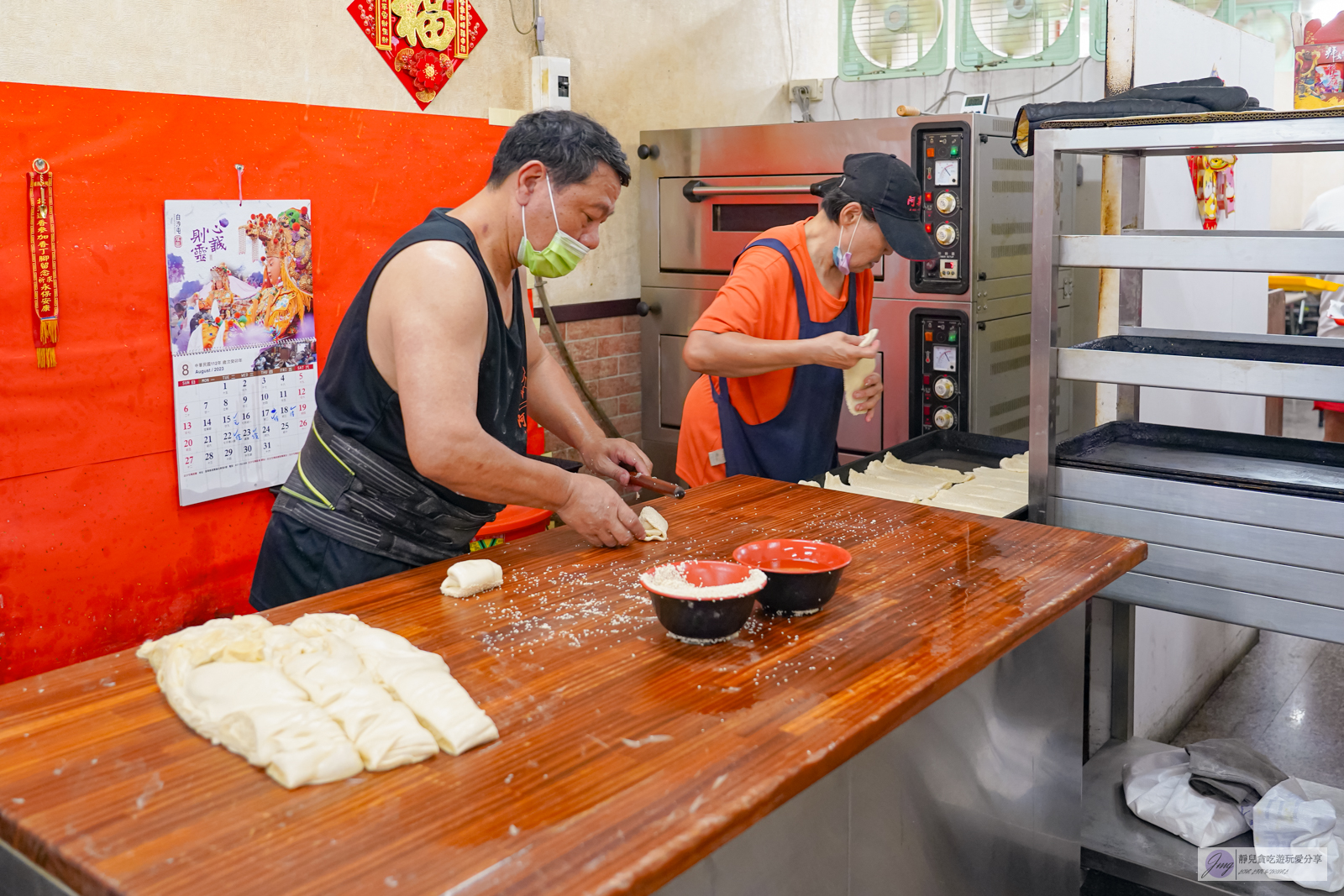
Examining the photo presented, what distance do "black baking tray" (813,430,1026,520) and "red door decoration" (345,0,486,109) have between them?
1940mm

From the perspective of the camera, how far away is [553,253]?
2246 mm

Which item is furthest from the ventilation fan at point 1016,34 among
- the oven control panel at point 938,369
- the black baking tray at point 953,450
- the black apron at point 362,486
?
the black apron at point 362,486

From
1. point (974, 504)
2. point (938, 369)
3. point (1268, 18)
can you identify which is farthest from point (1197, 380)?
point (1268, 18)

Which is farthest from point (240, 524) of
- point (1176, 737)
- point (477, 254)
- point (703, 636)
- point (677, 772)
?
point (1176, 737)

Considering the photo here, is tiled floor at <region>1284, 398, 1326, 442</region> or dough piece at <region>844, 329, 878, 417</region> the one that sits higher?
dough piece at <region>844, 329, 878, 417</region>

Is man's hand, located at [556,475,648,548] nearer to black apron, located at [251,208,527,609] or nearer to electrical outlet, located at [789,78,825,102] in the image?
black apron, located at [251,208,527,609]

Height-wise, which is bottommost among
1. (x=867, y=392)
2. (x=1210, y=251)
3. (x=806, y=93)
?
(x=867, y=392)

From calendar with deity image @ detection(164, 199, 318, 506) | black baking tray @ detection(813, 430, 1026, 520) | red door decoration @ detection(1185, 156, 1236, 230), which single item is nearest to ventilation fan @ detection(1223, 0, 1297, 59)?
red door decoration @ detection(1185, 156, 1236, 230)

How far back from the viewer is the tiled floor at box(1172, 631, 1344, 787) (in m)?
3.73

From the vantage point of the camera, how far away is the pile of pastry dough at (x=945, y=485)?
267 centimetres

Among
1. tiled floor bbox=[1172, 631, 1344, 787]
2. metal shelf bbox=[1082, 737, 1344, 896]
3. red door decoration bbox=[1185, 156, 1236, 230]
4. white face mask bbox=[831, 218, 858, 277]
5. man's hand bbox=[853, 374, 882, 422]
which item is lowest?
tiled floor bbox=[1172, 631, 1344, 787]

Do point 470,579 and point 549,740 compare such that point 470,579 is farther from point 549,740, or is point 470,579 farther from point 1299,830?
point 1299,830

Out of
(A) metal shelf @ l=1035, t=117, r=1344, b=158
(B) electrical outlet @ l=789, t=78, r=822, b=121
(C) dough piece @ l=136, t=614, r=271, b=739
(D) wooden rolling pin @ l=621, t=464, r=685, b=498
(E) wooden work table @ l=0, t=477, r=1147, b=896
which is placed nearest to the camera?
(E) wooden work table @ l=0, t=477, r=1147, b=896

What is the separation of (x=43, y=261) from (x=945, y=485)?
2403mm
